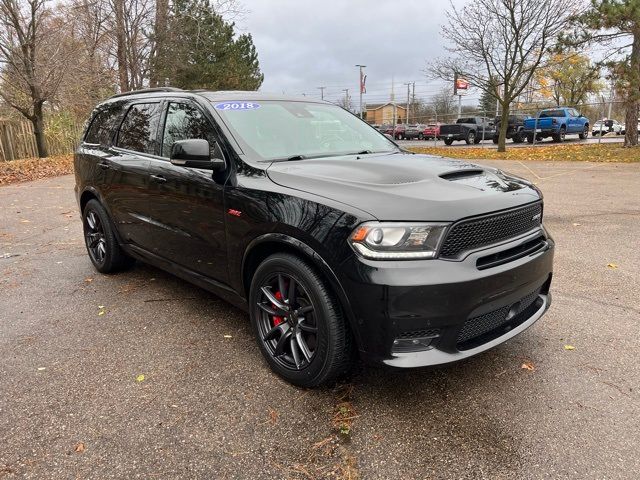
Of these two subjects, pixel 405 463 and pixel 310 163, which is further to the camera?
pixel 310 163

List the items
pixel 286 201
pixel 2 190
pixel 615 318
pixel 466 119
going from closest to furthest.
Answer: pixel 286 201 < pixel 615 318 < pixel 2 190 < pixel 466 119

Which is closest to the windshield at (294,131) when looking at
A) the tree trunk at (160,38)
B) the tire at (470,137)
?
the tree trunk at (160,38)

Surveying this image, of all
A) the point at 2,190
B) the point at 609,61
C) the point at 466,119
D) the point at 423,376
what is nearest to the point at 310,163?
the point at 423,376

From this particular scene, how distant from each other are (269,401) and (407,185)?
146cm

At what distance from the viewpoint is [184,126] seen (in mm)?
3725

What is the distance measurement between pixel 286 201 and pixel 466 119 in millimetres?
31492

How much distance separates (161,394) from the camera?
2863 millimetres

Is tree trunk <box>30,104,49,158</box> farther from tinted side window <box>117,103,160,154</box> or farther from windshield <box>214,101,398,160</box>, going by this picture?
windshield <box>214,101,398,160</box>

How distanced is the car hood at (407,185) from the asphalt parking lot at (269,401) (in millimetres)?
1094

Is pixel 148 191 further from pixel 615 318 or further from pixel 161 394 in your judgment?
pixel 615 318

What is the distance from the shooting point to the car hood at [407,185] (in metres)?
2.44

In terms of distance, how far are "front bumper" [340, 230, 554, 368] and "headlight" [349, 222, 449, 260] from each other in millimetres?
51

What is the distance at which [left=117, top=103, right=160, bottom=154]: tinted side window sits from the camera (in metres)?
4.10

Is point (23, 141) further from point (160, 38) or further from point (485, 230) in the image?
point (485, 230)
